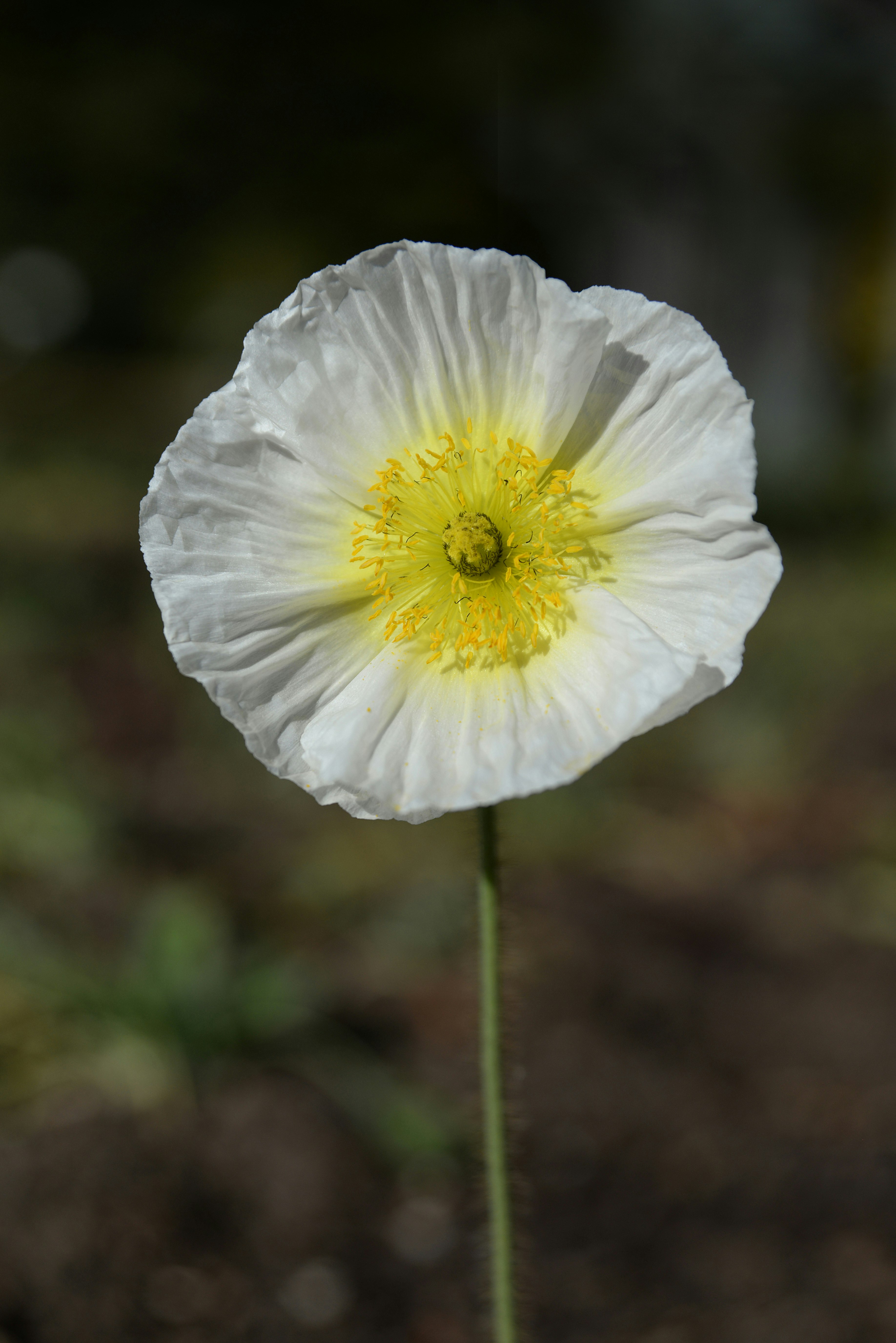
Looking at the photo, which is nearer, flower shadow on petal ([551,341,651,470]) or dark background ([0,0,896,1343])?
flower shadow on petal ([551,341,651,470])

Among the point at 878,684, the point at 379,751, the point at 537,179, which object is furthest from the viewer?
the point at 537,179

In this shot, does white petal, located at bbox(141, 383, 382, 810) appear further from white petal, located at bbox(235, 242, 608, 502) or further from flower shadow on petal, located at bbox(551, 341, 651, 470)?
flower shadow on petal, located at bbox(551, 341, 651, 470)

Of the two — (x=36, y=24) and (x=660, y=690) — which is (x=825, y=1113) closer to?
(x=660, y=690)

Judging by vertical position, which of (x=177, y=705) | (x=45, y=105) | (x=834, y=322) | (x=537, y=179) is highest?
(x=45, y=105)

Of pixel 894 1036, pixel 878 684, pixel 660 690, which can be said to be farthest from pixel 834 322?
pixel 660 690

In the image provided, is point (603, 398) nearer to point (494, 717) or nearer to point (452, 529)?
point (452, 529)

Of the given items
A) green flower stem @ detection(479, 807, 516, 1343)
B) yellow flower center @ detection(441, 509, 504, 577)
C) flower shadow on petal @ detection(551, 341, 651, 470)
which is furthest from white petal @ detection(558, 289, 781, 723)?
green flower stem @ detection(479, 807, 516, 1343)

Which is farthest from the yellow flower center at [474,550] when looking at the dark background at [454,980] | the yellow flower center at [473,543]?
the dark background at [454,980]
